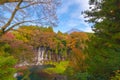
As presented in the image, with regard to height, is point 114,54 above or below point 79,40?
below

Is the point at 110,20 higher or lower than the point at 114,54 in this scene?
higher

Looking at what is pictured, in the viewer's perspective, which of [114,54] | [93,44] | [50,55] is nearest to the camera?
[114,54]

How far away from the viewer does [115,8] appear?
46.2ft

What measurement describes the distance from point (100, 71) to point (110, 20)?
11.6ft

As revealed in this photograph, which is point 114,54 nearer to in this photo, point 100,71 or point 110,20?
point 100,71

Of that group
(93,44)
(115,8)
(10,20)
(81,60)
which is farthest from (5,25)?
(81,60)

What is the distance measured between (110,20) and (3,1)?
7.25 m

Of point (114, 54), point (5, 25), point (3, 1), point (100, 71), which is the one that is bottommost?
point (100, 71)

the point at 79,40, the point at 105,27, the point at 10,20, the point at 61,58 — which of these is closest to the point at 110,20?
the point at 105,27

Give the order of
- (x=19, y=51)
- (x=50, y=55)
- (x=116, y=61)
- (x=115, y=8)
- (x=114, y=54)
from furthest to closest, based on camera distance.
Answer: (x=50, y=55), (x=19, y=51), (x=115, y=8), (x=114, y=54), (x=116, y=61)

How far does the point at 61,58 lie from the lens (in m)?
71.8

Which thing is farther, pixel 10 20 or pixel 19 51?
pixel 19 51

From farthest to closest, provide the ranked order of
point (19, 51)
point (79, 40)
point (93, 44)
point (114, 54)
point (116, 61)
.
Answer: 1. point (79, 40)
2. point (19, 51)
3. point (93, 44)
4. point (114, 54)
5. point (116, 61)

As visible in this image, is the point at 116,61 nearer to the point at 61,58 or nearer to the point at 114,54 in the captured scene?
the point at 114,54
